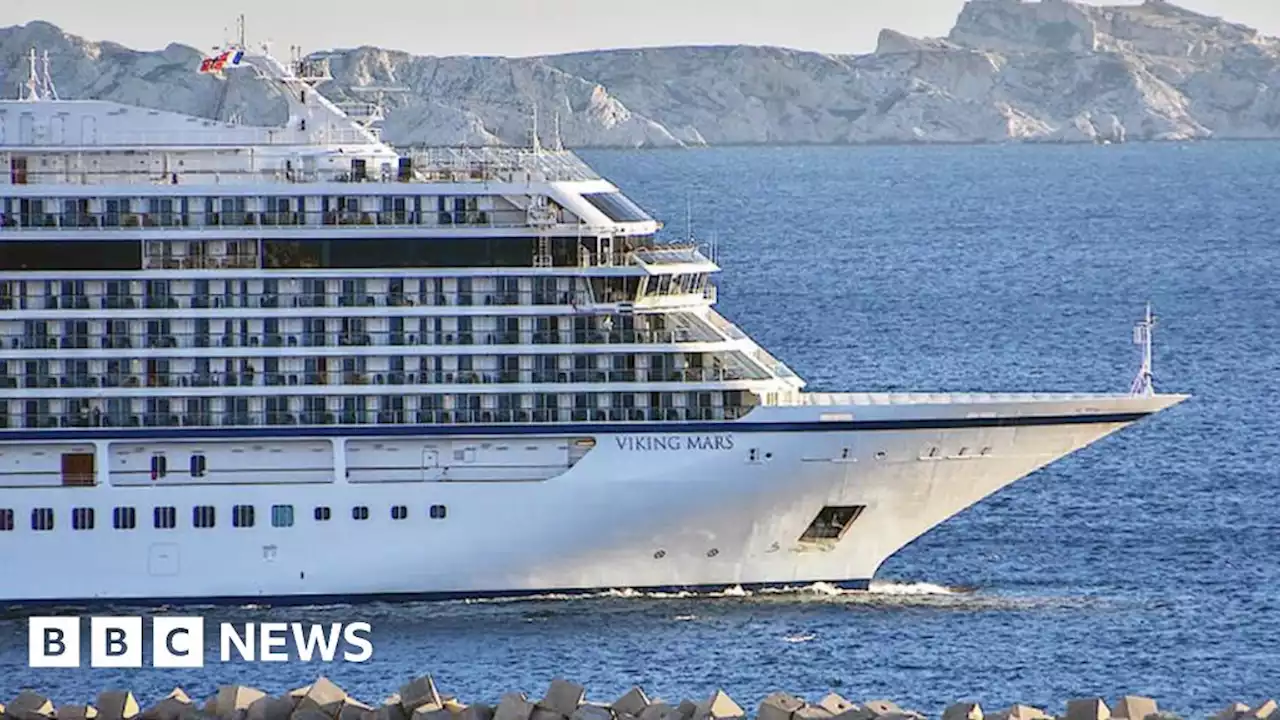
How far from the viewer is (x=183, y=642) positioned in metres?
49.8

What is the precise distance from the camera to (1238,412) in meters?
73.6

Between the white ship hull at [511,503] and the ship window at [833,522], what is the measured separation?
12 cm

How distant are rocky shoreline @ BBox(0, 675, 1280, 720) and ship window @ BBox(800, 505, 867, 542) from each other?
57.9 feet

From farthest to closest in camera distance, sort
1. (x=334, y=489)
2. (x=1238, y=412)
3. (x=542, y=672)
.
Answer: (x=1238, y=412) → (x=334, y=489) → (x=542, y=672)

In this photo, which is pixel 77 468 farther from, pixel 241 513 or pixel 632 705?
pixel 632 705

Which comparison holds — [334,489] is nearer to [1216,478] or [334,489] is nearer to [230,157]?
[230,157]

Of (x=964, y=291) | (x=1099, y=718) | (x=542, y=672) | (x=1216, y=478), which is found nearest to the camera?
(x=1099, y=718)

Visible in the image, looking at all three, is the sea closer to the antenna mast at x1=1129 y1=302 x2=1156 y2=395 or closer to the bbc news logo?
the bbc news logo

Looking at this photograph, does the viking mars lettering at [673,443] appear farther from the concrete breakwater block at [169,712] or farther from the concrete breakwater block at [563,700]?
the concrete breakwater block at [563,700]

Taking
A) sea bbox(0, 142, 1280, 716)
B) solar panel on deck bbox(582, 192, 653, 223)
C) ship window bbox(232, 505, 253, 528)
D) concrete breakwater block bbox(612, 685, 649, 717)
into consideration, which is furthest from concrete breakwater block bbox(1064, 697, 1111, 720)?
solar panel on deck bbox(582, 192, 653, 223)

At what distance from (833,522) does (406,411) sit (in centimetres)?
615

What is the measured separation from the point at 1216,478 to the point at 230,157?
62.4ft

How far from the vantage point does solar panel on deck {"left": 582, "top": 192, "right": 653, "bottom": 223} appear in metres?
54.2

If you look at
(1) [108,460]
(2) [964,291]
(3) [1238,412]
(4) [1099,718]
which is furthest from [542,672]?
(2) [964,291]
